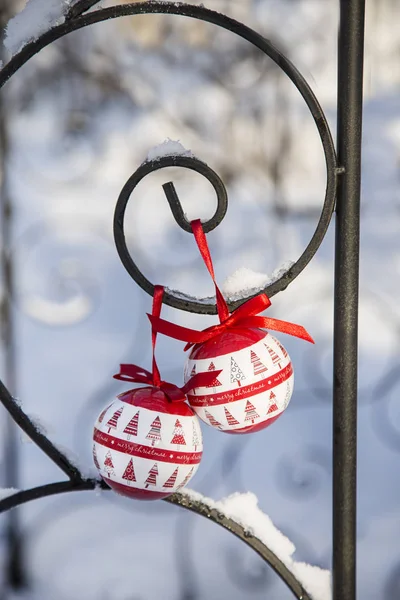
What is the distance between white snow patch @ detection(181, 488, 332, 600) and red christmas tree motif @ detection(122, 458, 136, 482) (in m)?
0.06

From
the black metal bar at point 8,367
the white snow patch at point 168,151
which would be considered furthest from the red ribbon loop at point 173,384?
the black metal bar at point 8,367

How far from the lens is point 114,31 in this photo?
103cm

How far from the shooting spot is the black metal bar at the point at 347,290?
1.37ft

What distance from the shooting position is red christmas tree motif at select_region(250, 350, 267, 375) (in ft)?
1.37

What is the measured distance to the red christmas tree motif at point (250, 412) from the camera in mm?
420

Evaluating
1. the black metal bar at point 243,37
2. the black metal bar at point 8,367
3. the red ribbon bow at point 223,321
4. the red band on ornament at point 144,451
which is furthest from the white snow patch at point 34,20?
the black metal bar at point 8,367

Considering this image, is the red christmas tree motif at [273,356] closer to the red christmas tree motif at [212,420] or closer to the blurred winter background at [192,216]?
the red christmas tree motif at [212,420]

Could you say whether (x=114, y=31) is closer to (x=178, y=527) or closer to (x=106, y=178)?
(x=106, y=178)

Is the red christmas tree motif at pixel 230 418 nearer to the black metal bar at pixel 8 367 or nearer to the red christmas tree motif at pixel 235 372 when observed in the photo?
the red christmas tree motif at pixel 235 372

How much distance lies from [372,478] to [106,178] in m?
0.62

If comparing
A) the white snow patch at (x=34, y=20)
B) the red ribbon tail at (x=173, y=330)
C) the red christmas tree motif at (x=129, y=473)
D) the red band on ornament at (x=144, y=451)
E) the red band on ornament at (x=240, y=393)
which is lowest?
the red christmas tree motif at (x=129, y=473)

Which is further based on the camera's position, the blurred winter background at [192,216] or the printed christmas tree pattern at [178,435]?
the blurred winter background at [192,216]

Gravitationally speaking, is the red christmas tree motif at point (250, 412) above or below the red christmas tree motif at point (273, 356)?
below

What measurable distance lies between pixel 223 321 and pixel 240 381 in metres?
0.04
